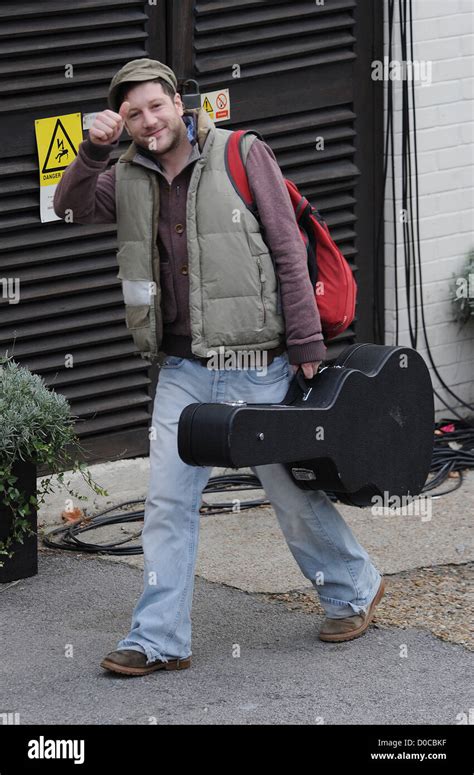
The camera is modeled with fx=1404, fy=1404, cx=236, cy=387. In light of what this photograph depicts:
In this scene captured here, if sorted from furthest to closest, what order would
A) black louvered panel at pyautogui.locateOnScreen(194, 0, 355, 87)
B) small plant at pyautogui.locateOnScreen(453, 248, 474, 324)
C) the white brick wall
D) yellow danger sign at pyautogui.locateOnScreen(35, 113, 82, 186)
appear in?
small plant at pyautogui.locateOnScreen(453, 248, 474, 324)
the white brick wall
black louvered panel at pyautogui.locateOnScreen(194, 0, 355, 87)
yellow danger sign at pyautogui.locateOnScreen(35, 113, 82, 186)

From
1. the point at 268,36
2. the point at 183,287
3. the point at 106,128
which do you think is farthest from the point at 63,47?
the point at 183,287

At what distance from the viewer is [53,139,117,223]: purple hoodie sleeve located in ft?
14.8

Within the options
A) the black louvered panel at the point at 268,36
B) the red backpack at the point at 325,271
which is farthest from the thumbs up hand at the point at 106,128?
the black louvered panel at the point at 268,36

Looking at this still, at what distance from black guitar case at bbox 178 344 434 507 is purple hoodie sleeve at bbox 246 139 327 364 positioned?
213 millimetres

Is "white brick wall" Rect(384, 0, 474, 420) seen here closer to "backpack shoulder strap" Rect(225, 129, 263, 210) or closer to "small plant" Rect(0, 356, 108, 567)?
"small plant" Rect(0, 356, 108, 567)

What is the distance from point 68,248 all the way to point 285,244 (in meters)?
2.20

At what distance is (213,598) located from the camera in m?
5.42

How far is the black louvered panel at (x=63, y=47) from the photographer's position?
241 inches

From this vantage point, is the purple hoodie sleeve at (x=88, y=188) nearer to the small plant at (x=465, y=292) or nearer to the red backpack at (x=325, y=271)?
the red backpack at (x=325, y=271)

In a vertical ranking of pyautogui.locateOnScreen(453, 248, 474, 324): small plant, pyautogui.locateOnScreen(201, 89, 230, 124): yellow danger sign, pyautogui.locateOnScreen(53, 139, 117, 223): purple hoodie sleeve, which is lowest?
pyautogui.locateOnScreen(453, 248, 474, 324): small plant

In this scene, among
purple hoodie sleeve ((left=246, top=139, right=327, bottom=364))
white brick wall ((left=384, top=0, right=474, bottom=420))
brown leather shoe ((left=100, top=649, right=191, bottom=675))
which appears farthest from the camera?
white brick wall ((left=384, top=0, right=474, bottom=420))

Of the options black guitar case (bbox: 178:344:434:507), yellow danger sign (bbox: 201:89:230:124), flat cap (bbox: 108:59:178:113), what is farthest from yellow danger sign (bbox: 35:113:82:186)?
black guitar case (bbox: 178:344:434:507)

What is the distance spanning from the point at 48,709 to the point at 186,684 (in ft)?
1.53

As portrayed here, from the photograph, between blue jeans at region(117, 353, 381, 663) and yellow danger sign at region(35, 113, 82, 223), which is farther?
yellow danger sign at region(35, 113, 82, 223)
